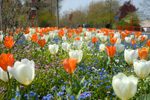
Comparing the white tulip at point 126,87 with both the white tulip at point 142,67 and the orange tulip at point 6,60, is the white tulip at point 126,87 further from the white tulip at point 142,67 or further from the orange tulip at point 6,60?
the orange tulip at point 6,60

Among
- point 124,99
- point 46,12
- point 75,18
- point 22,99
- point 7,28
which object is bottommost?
point 22,99

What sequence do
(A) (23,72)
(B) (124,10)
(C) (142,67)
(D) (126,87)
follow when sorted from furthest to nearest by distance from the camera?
(B) (124,10), (C) (142,67), (A) (23,72), (D) (126,87)

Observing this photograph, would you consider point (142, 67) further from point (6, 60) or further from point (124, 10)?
point (124, 10)

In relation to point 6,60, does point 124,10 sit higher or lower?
higher

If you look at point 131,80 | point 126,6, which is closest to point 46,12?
point 126,6

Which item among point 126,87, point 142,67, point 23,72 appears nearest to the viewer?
point 126,87

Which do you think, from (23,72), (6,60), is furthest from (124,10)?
(23,72)

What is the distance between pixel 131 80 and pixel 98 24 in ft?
129

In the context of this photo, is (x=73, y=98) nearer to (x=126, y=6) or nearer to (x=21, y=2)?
(x=21, y=2)

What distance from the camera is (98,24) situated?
3959 centimetres

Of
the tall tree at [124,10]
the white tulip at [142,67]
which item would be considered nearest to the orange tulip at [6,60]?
the white tulip at [142,67]

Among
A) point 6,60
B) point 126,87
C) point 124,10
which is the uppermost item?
point 124,10

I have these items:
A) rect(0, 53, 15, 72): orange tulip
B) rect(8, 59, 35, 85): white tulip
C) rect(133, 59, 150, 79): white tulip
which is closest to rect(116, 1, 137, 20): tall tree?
rect(133, 59, 150, 79): white tulip

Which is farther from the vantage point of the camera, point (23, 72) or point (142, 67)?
point (142, 67)
